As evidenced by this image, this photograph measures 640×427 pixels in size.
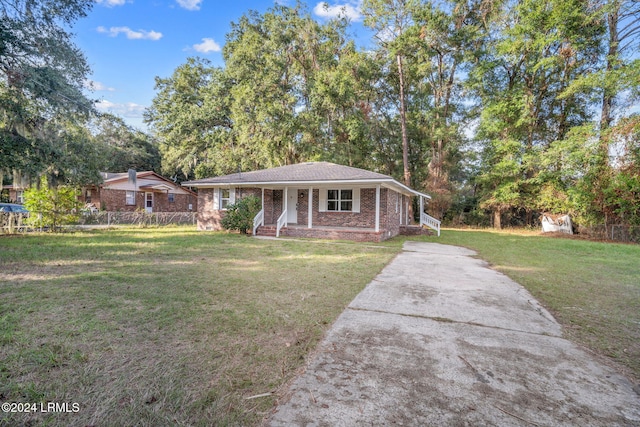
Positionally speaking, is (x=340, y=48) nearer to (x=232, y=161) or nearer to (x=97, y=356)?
(x=232, y=161)

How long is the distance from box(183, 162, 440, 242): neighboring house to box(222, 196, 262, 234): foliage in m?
0.45

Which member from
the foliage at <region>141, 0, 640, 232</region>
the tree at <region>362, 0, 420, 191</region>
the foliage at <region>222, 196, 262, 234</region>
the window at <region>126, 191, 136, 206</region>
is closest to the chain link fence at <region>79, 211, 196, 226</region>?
the window at <region>126, 191, 136, 206</region>

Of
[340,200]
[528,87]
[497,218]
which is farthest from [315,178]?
[528,87]

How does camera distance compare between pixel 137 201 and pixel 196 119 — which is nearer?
pixel 137 201

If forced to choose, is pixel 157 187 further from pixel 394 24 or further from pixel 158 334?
pixel 158 334

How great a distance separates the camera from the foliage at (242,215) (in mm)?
13320

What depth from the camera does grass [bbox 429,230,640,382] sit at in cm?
315

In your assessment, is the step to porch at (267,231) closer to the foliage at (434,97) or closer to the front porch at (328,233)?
the front porch at (328,233)

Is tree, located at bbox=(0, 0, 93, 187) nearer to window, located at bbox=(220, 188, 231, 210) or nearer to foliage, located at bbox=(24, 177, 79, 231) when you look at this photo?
foliage, located at bbox=(24, 177, 79, 231)

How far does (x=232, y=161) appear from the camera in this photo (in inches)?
896

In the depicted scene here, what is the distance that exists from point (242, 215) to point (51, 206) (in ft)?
24.8

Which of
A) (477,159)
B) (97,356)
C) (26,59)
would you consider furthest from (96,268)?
(477,159)

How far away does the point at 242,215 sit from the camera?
1329 centimetres

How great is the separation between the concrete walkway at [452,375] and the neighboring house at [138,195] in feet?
73.6
